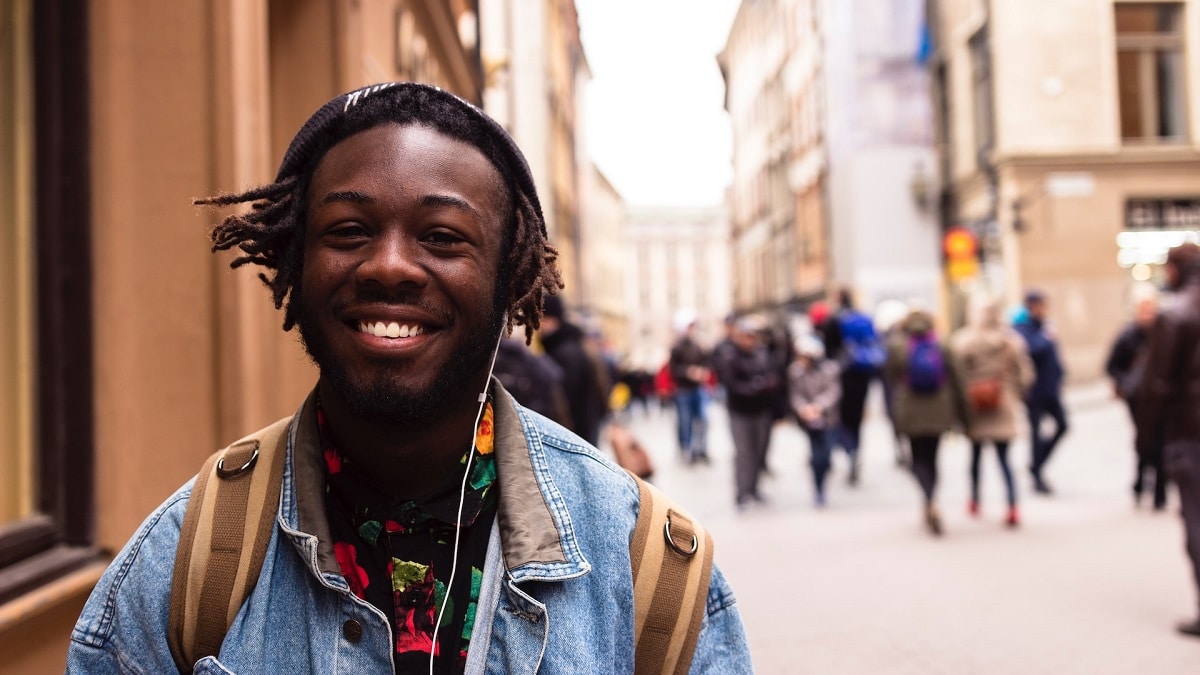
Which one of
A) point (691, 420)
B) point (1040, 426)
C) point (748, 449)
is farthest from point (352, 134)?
point (691, 420)

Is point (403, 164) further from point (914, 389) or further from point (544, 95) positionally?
point (544, 95)

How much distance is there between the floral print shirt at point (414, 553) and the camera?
1438 mm

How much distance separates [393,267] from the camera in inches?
56.1

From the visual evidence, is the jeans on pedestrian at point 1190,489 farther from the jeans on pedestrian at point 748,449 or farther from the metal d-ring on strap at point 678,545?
the jeans on pedestrian at point 748,449

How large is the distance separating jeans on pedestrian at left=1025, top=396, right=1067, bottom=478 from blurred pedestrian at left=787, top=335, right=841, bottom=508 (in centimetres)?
176

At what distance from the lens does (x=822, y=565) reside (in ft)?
23.2

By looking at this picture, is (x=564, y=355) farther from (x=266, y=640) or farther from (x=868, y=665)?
(x=266, y=640)

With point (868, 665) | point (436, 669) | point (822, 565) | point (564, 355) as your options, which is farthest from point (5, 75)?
point (822, 565)

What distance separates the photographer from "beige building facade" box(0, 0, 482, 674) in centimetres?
359

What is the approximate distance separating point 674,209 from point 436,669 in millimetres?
95578

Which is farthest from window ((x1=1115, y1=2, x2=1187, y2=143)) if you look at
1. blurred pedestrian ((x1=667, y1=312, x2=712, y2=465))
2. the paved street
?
blurred pedestrian ((x1=667, y1=312, x2=712, y2=465))

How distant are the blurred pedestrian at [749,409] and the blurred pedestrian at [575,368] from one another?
7.13 ft

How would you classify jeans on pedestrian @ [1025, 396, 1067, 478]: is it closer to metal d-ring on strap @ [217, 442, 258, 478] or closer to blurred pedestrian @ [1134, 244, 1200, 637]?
blurred pedestrian @ [1134, 244, 1200, 637]

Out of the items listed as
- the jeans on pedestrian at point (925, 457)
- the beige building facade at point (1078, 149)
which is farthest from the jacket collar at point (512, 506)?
the beige building facade at point (1078, 149)
